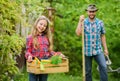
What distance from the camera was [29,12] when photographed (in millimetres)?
11922

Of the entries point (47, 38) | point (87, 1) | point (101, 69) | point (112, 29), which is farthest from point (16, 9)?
point (112, 29)

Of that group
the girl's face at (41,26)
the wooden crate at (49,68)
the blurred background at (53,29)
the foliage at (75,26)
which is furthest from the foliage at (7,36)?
the foliage at (75,26)

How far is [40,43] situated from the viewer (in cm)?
714

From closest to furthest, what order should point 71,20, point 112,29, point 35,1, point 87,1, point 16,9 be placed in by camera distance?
point 16,9
point 35,1
point 87,1
point 112,29
point 71,20

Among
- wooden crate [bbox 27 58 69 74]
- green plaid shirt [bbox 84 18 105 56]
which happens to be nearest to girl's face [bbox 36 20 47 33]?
wooden crate [bbox 27 58 69 74]

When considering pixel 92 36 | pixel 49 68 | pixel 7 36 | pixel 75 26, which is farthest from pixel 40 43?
pixel 75 26

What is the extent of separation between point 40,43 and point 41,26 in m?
0.29

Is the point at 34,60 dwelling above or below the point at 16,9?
Result: below

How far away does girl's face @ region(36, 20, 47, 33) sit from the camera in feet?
23.5

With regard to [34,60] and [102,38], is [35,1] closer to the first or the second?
[102,38]

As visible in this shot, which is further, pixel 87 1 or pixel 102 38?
pixel 87 1

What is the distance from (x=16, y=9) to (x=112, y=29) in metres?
6.80

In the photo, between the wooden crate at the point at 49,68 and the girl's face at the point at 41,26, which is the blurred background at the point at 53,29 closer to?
the girl's face at the point at 41,26

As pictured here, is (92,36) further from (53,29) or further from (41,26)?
(53,29)
